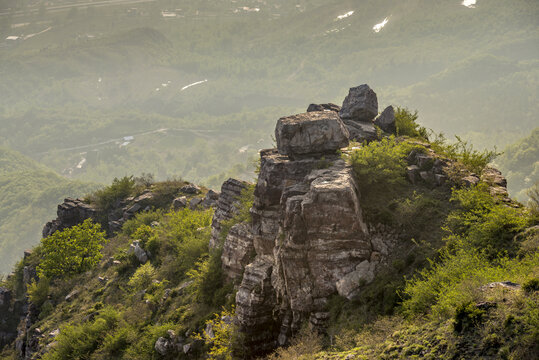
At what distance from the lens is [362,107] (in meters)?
41.2

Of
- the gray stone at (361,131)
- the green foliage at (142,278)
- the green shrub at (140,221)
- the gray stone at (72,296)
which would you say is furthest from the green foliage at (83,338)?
the gray stone at (361,131)

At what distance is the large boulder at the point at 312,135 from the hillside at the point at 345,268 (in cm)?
11

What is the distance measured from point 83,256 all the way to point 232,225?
33.0m

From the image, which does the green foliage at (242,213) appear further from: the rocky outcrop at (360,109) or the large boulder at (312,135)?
the rocky outcrop at (360,109)

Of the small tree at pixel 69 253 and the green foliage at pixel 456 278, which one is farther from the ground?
the green foliage at pixel 456 278

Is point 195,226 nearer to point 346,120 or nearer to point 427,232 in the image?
point 346,120

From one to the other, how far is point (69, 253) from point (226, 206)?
2942 cm

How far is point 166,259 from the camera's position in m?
47.2

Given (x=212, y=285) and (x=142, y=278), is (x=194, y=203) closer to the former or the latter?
(x=142, y=278)

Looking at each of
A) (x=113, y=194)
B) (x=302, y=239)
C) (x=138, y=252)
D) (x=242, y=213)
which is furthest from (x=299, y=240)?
(x=113, y=194)

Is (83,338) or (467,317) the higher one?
(467,317)

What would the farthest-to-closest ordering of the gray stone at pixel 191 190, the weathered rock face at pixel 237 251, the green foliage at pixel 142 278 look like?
the gray stone at pixel 191 190 → the green foliage at pixel 142 278 → the weathered rock face at pixel 237 251

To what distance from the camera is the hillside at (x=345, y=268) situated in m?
18.5

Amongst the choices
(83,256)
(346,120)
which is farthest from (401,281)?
(83,256)
